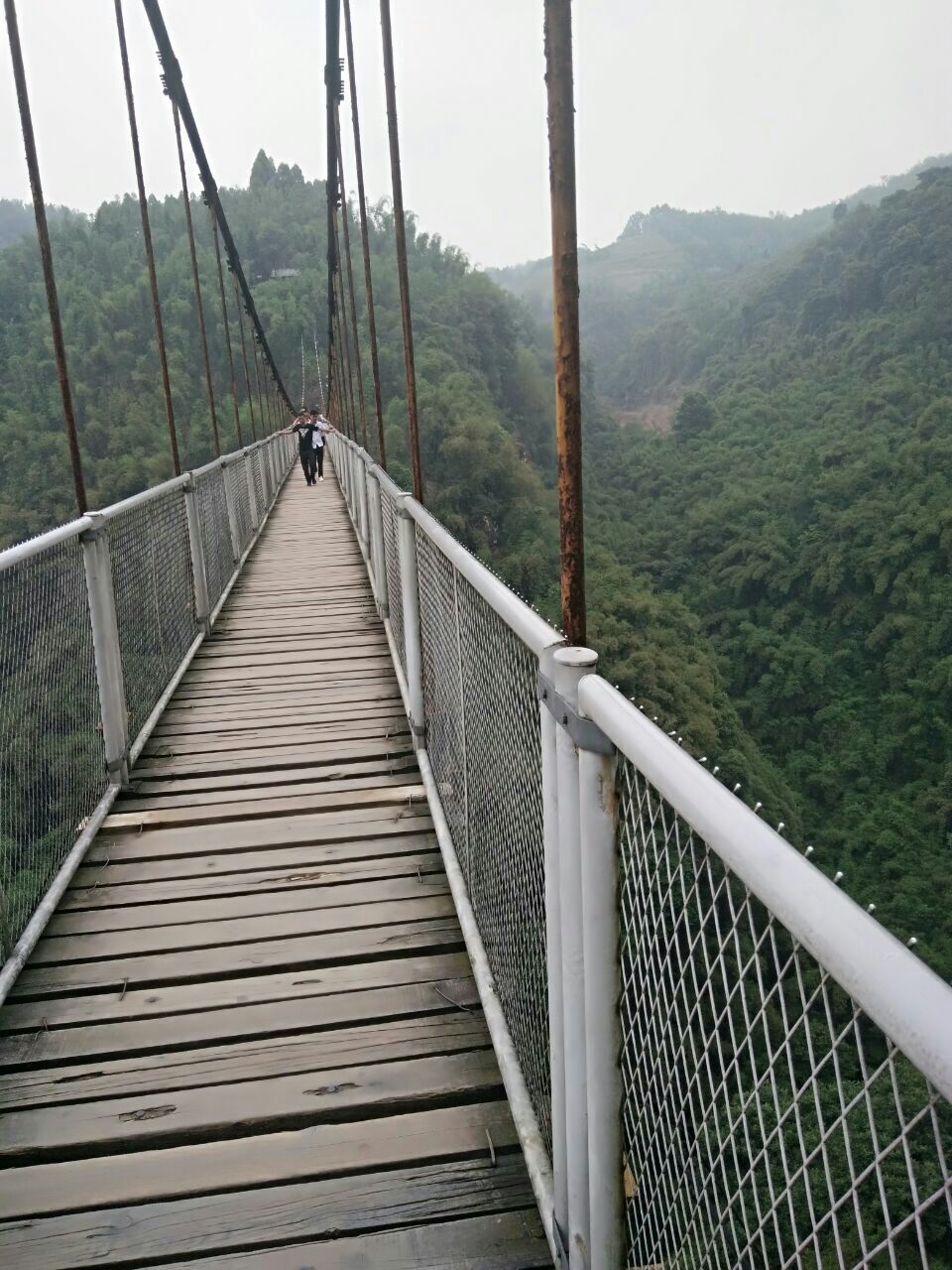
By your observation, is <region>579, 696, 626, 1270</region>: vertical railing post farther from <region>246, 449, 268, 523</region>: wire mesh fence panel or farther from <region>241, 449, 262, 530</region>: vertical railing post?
<region>246, 449, 268, 523</region>: wire mesh fence panel

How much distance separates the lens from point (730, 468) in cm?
6069

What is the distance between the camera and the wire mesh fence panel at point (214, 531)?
5238 millimetres

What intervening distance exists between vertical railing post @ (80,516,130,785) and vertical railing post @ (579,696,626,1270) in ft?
7.57

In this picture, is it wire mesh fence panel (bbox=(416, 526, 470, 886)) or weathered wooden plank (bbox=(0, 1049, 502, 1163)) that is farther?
wire mesh fence panel (bbox=(416, 526, 470, 886))

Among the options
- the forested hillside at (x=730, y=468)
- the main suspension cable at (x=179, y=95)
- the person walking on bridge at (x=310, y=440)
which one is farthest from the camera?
the forested hillside at (x=730, y=468)

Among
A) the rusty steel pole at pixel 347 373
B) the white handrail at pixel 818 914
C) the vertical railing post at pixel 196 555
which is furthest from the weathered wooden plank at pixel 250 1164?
the rusty steel pole at pixel 347 373

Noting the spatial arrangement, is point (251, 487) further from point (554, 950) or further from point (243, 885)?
point (554, 950)

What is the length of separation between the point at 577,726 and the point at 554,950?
1.38 ft

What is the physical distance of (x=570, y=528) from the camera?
4.67 ft

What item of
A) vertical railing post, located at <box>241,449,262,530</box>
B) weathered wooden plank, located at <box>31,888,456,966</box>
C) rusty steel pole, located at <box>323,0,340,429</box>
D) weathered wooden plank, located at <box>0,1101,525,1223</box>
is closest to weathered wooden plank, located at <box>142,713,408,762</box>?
weathered wooden plank, located at <box>31,888,456,966</box>

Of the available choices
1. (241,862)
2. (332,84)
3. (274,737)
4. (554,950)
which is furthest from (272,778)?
(332,84)

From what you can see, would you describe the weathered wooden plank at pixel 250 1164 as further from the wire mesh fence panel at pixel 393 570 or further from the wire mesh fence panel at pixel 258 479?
the wire mesh fence panel at pixel 258 479

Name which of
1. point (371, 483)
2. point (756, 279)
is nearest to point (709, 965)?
point (371, 483)

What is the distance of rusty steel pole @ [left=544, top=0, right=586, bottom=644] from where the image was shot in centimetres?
128
